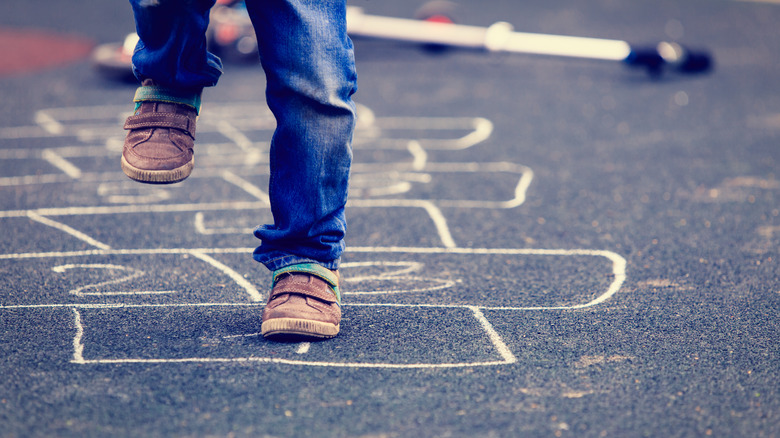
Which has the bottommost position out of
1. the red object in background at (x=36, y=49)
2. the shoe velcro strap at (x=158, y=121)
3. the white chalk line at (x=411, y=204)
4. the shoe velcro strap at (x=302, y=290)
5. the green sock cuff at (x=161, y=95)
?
the shoe velcro strap at (x=302, y=290)

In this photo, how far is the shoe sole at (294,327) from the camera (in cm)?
200

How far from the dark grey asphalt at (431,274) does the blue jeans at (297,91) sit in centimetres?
25

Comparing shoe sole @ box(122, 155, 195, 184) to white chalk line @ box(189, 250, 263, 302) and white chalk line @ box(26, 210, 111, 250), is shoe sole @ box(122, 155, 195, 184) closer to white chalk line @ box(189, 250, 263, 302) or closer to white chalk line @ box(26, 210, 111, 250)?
white chalk line @ box(189, 250, 263, 302)

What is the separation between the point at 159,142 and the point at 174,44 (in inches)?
9.0

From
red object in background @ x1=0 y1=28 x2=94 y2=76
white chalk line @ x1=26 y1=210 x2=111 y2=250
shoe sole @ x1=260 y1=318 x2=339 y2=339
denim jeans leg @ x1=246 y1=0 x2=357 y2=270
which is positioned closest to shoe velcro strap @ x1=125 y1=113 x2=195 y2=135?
denim jeans leg @ x1=246 y1=0 x2=357 y2=270

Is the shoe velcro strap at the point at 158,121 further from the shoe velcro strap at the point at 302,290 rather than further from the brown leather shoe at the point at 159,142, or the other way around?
the shoe velcro strap at the point at 302,290

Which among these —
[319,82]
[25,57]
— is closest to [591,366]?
[319,82]

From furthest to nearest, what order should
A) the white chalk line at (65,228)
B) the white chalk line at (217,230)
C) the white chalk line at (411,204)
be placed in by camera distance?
1. the white chalk line at (411,204)
2. the white chalk line at (217,230)
3. the white chalk line at (65,228)

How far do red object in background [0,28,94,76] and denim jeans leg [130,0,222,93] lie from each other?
3958 mm

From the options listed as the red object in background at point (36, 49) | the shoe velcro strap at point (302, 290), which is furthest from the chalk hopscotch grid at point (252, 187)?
the red object in background at point (36, 49)

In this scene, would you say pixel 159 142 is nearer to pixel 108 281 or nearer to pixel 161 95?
pixel 161 95

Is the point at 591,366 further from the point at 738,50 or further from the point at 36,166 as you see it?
the point at 738,50

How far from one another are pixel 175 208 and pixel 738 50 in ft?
16.2

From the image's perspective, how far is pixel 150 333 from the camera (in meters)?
2.07
